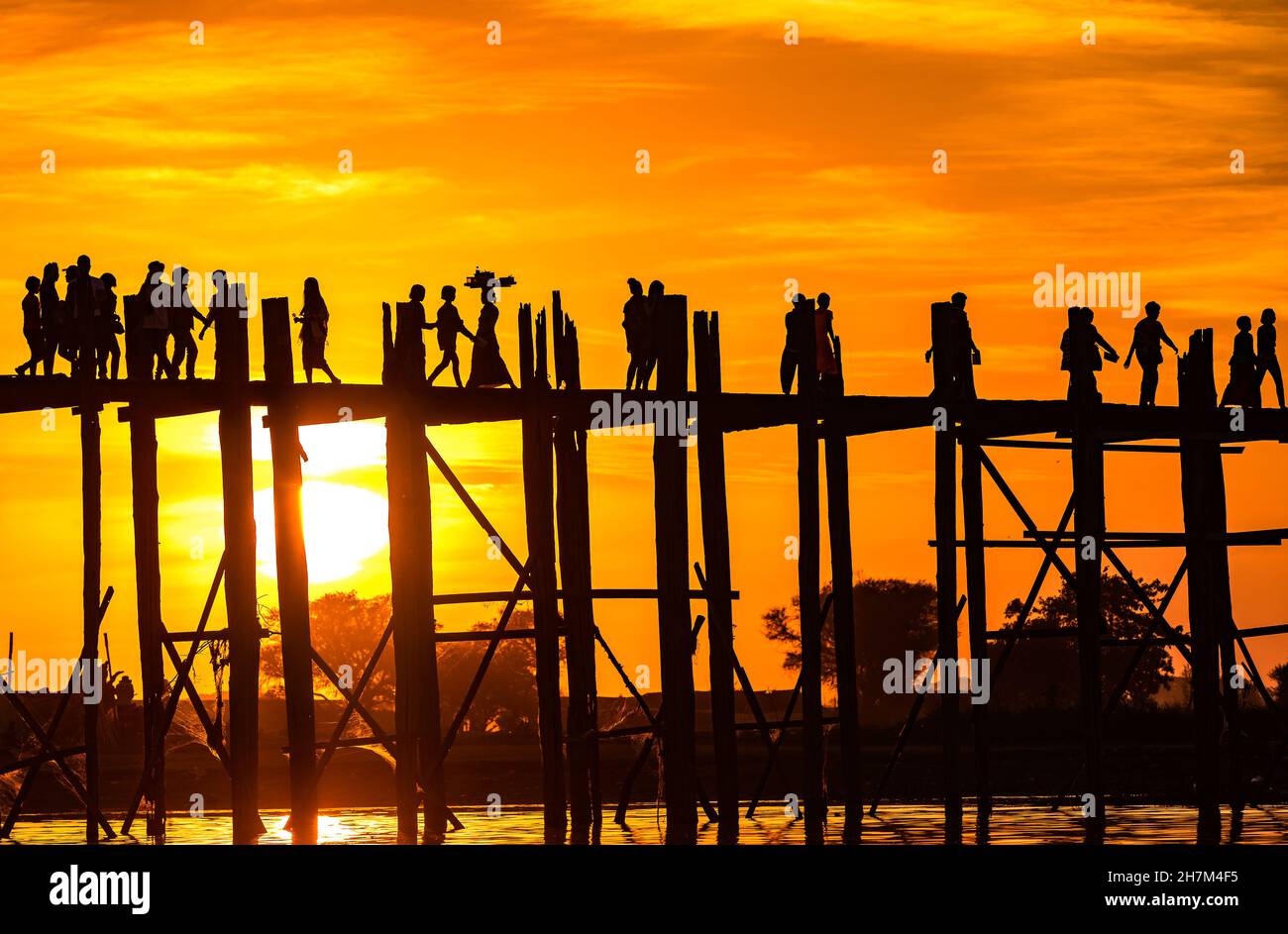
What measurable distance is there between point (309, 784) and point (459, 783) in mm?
26619

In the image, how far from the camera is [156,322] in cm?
2633

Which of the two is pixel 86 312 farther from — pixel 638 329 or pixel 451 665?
pixel 451 665

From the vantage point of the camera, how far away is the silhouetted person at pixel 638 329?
27.4 metres

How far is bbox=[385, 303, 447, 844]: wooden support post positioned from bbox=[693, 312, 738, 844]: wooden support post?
297 centimetres

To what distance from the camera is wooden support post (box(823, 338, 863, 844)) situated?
2705 centimetres

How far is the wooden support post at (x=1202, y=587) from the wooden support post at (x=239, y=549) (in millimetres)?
10880

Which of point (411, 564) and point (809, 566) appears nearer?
point (411, 564)

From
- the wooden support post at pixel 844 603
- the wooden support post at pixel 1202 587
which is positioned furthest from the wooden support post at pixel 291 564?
the wooden support post at pixel 1202 587

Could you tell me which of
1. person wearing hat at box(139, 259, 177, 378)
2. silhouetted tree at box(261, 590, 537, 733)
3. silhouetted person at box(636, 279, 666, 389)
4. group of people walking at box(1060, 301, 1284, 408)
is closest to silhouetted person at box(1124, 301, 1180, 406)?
group of people walking at box(1060, 301, 1284, 408)

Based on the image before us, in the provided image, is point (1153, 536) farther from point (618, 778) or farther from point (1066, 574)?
point (618, 778)

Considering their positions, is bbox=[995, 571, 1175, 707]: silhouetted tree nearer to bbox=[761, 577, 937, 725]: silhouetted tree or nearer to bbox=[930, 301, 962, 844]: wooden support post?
bbox=[761, 577, 937, 725]: silhouetted tree

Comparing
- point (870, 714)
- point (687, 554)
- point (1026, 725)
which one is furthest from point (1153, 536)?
point (870, 714)

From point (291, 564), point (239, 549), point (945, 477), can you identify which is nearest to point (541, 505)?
point (291, 564)

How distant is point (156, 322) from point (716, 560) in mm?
6629
